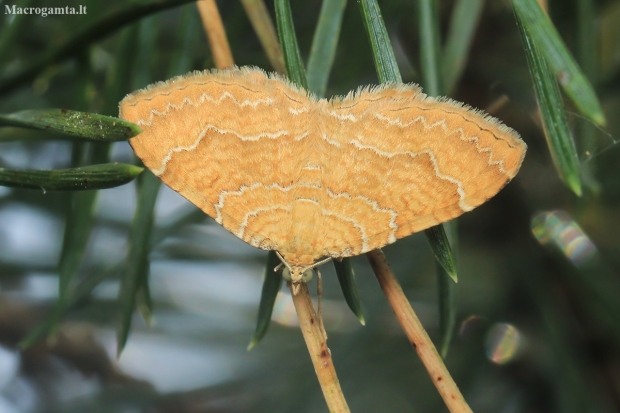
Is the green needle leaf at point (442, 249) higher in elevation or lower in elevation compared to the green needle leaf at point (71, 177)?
lower

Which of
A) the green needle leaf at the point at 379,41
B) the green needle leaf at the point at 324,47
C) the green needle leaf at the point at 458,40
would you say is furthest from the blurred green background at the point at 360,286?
the green needle leaf at the point at 379,41

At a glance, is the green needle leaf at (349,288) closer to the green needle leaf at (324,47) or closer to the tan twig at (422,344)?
the tan twig at (422,344)

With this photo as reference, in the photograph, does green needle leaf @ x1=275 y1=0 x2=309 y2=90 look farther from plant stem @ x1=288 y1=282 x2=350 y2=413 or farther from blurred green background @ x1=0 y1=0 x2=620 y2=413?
blurred green background @ x1=0 y1=0 x2=620 y2=413

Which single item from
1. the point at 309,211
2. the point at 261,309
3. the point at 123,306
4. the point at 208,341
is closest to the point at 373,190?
the point at 309,211

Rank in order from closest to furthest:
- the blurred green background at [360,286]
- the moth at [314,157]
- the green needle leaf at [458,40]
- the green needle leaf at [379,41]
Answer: the green needle leaf at [379,41]
the moth at [314,157]
the green needle leaf at [458,40]
the blurred green background at [360,286]

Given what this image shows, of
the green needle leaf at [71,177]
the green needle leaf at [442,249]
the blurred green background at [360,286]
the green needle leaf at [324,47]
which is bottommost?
the blurred green background at [360,286]

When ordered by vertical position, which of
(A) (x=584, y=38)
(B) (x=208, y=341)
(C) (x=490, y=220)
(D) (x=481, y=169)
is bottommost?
(B) (x=208, y=341)

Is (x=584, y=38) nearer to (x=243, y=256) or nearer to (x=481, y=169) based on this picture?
(x=481, y=169)
